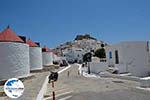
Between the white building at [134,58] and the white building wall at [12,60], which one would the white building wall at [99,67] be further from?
the white building wall at [12,60]

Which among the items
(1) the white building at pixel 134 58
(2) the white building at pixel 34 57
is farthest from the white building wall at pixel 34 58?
(1) the white building at pixel 134 58

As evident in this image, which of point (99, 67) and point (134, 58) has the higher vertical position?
point (134, 58)

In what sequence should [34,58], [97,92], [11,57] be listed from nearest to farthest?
1. [97,92]
2. [11,57]
3. [34,58]

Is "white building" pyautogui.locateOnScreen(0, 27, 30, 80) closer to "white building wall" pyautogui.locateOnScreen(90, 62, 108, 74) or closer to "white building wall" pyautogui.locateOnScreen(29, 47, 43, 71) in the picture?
"white building wall" pyautogui.locateOnScreen(29, 47, 43, 71)

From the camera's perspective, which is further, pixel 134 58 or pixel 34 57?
pixel 34 57

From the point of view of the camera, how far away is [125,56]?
28438mm

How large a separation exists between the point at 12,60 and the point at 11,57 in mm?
324

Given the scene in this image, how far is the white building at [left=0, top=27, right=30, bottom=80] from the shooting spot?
18.7 metres

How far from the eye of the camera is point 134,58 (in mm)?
27688

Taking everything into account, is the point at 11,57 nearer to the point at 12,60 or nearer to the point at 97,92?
the point at 12,60

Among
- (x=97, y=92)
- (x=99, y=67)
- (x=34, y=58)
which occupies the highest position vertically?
(x=34, y=58)

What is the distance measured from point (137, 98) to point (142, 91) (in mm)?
2697

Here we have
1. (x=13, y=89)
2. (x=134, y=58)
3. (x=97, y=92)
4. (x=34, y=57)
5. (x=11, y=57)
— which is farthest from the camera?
(x=34, y=57)

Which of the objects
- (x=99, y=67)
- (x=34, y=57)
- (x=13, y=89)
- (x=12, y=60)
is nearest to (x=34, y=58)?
(x=34, y=57)
